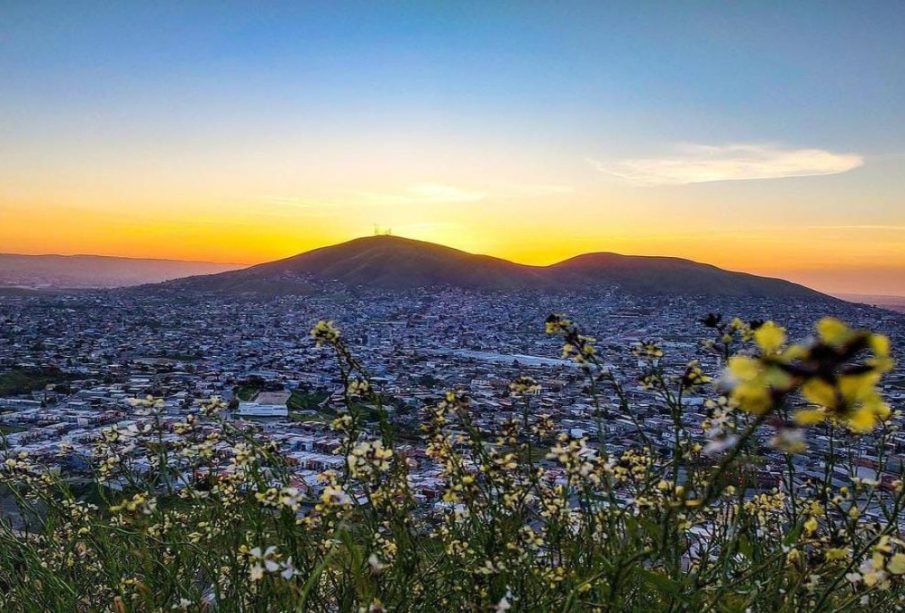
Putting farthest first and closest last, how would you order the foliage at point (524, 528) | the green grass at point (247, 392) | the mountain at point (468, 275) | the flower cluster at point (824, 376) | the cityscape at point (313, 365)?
the mountain at point (468, 275)
the green grass at point (247, 392)
the cityscape at point (313, 365)
the foliage at point (524, 528)
the flower cluster at point (824, 376)

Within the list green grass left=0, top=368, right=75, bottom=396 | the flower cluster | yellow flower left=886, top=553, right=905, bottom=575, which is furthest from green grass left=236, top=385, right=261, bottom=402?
the flower cluster

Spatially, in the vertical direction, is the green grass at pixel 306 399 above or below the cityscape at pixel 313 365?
below

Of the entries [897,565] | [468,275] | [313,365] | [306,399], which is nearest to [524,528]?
[897,565]

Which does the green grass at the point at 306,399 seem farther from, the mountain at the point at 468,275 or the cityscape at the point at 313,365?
the mountain at the point at 468,275

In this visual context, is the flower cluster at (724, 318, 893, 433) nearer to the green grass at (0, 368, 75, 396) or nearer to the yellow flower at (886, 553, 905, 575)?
the yellow flower at (886, 553, 905, 575)

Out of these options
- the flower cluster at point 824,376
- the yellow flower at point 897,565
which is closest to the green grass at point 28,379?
the yellow flower at point 897,565

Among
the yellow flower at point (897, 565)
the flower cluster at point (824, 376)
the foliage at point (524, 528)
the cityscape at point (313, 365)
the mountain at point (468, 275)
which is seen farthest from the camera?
the mountain at point (468, 275)

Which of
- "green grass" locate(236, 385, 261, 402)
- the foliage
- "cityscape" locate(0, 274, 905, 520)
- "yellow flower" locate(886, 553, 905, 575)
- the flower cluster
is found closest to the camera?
the flower cluster

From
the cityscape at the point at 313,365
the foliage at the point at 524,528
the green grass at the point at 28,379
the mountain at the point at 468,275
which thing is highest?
the mountain at the point at 468,275
